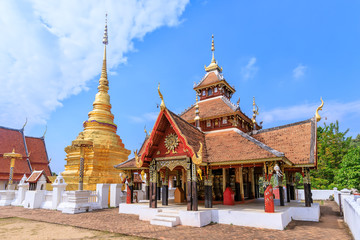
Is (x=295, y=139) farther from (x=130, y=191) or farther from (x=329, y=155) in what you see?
(x=329, y=155)

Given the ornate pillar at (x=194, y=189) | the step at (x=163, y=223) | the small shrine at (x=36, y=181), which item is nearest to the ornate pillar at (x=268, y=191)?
the ornate pillar at (x=194, y=189)

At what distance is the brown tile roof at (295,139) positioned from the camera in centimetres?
1164

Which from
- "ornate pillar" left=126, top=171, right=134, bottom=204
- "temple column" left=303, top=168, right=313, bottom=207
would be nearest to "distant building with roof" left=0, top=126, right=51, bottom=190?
"ornate pillar" left=126, top=171, right=134, bottom=204

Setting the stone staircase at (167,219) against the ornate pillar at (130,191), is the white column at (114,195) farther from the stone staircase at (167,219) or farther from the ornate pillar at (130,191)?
the stone staircase at (167,219)

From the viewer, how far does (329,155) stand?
2897 centimetres

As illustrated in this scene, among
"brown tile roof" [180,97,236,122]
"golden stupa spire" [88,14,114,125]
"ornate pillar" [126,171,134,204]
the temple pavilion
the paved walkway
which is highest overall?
"golden stupa spire" [88,14,114,125]

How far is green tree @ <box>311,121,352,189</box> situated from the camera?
28500 millimetres

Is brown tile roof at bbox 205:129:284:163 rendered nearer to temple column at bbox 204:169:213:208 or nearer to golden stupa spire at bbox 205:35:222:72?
temple column at bbox 204:169:213:208

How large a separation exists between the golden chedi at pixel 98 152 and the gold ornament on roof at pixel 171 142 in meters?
8.27

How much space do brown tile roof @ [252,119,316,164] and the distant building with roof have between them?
2433 centimetres

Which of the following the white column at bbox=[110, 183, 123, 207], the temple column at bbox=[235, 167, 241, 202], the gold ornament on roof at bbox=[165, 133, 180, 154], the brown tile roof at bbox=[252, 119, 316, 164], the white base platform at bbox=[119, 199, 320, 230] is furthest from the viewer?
the white column at bbox=[110, 183, 123, 207]

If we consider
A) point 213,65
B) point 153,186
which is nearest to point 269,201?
point 153,186

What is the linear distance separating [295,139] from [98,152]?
16.8 m

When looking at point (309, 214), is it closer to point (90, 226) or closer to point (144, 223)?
point (144, 223)
